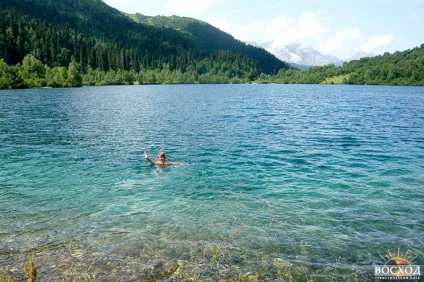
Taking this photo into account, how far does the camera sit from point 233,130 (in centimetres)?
4988

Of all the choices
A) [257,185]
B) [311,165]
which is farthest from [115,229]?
[311,165]

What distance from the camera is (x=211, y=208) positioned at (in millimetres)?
19453

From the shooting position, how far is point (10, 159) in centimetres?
3112

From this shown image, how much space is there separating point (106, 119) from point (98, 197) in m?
43.5

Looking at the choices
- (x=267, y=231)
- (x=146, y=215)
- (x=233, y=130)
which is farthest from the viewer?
(x=233, y=130)

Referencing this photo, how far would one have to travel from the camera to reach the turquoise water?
43.6 feet

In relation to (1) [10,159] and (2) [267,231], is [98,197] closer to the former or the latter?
(2) [267,231]

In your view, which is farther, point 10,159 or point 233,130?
point 233,130

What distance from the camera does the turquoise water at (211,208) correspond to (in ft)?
43.6

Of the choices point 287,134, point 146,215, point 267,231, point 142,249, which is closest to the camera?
point 142,249

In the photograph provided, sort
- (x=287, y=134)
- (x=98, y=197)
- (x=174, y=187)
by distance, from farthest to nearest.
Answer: (x=287, y=134)
(x=174, y=187)
(x=98, y=197)

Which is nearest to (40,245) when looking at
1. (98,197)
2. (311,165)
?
(98,197)

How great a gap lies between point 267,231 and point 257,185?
750 cm

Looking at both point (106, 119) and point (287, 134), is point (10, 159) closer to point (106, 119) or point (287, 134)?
point (106, 119)
